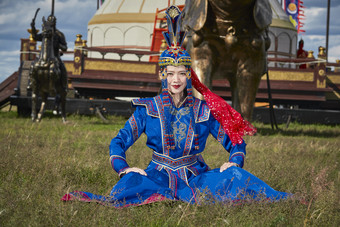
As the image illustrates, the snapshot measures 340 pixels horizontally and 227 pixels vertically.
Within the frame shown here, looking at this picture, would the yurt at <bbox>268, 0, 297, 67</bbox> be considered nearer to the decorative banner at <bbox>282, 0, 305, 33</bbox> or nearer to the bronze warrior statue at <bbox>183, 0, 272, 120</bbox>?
the decorative banner at <bbox>282, 0, 305, 33</bbox>

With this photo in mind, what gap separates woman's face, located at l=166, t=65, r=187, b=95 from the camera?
2967 millimetres

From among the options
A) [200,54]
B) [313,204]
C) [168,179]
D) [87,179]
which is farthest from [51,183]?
[200,54]

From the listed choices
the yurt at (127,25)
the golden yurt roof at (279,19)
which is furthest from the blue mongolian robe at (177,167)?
the golden yurt roof at (279,19)

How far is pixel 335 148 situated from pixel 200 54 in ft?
6.84

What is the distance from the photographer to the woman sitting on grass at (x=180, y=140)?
2.74 metres

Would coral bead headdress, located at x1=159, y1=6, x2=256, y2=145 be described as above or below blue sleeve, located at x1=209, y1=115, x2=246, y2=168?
above

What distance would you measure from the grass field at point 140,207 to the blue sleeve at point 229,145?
372 millimetres

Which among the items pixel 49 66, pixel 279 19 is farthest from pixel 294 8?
pixel 49 66

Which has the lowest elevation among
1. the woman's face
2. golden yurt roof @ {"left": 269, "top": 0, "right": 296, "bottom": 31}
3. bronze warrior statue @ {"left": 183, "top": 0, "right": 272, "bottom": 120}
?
the woman's face

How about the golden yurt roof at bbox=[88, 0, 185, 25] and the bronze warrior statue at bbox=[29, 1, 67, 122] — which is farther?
the golden yurt roof at bbox=[88, 0, 185, 25]

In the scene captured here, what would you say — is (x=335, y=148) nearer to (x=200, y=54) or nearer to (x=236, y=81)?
(x=236, y=81)

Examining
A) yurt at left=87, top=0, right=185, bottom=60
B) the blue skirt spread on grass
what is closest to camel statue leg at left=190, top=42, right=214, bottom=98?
the blue skirt spread on grass

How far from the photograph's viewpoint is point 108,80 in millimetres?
11758

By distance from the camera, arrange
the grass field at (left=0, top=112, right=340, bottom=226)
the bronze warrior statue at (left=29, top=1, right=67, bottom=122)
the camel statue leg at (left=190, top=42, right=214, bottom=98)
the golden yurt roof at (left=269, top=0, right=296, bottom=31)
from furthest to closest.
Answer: the golden yurt roof at (left=269, top=0, right=296, bottom=31) → the bronze warrior statue at (left=29, top=1, right=67, bottom=122) → the camel statue leg at (left=190, top=42, right=214, bottom=98) → the grass field at (left=0, top=112, right=340, bottom=226)
